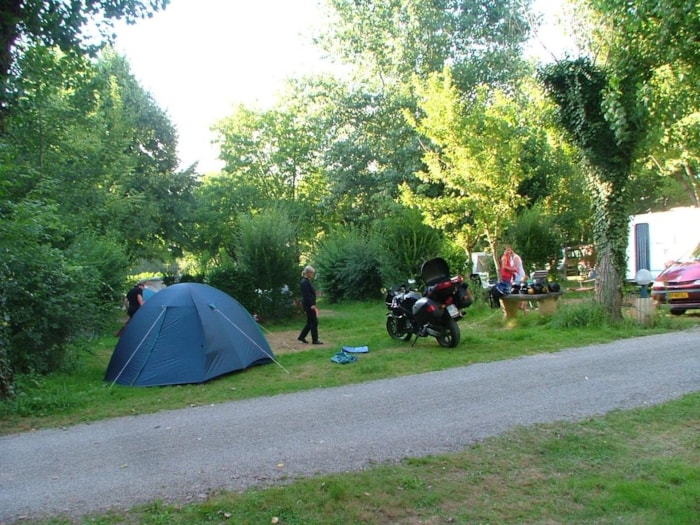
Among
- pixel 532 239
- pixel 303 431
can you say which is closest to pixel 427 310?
pixel 303 431

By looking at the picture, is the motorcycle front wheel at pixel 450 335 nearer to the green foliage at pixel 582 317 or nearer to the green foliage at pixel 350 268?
the green foliage at pixel 582 317

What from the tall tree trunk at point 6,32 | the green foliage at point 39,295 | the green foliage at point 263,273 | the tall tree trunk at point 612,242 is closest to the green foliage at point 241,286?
the green foliage at point 263,273

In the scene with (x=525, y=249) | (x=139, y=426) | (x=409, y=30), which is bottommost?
(x=139, y=426)

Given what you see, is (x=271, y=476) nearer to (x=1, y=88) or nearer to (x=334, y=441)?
(x=334, y=441)

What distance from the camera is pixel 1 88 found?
30.0 ft

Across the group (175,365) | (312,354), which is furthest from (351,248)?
(175,365)

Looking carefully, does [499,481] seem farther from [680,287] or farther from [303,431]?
[680,287]

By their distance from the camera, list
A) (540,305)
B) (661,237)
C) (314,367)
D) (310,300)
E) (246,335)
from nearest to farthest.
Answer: (314,367) → (246,335) → (310,300) → (540,305) → (661,237)

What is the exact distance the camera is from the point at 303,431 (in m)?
6.14

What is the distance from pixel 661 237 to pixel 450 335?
12897 mm

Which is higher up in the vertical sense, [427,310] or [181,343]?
[427,310]

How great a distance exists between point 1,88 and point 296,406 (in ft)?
21.8

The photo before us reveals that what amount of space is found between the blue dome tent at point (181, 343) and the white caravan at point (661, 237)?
14073 mm

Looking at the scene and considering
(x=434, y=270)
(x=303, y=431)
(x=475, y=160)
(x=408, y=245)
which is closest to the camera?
(x=303, y=431)
